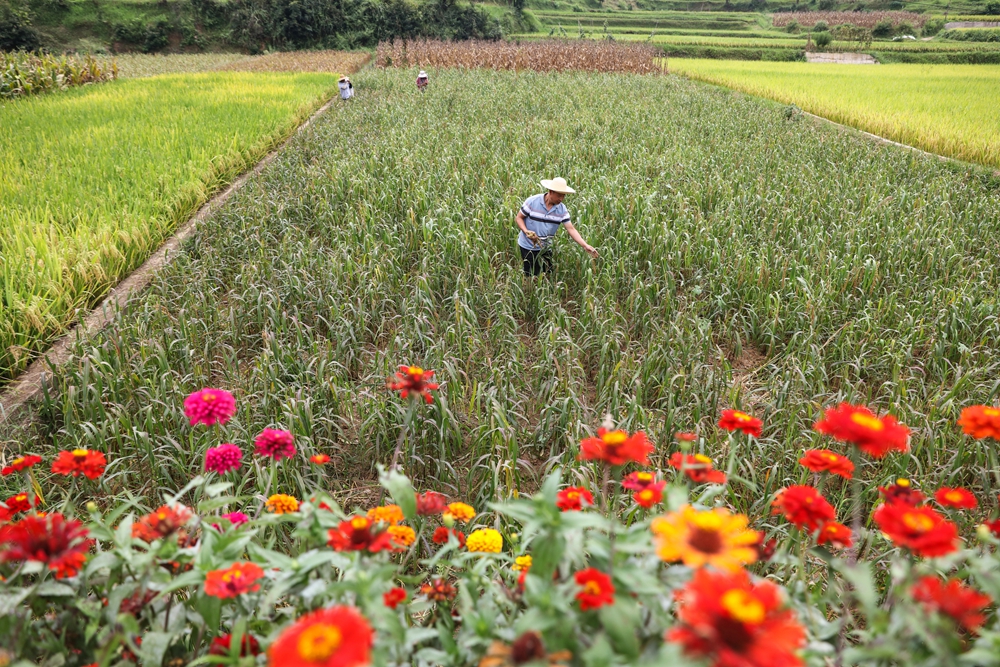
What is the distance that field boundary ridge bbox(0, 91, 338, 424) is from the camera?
2762 mm

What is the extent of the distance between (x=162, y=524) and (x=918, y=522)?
1357 millimetres

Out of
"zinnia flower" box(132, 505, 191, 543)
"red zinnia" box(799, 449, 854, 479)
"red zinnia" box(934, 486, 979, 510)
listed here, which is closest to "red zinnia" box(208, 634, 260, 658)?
"zinnia flower" box(132, 505, 191, 543)

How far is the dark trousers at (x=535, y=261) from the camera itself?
4125 millimetres

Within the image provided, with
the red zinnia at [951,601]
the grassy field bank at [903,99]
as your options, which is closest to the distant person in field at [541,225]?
the red zinnia at [951,601]

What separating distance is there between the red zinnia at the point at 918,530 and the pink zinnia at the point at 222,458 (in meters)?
1.42

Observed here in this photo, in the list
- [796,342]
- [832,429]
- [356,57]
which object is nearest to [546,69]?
[356,57]

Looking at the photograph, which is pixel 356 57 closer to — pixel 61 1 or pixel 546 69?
pixel 546 69

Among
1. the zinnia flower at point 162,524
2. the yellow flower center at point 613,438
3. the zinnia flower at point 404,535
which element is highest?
the yellow flower center at point 613,438

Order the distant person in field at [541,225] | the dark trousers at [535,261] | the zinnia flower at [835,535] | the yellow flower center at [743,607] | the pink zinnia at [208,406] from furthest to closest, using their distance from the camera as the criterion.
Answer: the dark trousers at [535,261], the distant person in field at [541,225], the pink zinnia at [208,406], the zinnia flower at [835,535], the yellow flower center at [743,607]

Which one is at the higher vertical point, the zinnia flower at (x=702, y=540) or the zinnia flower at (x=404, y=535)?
the zinnia flower at (x=702, y=540)

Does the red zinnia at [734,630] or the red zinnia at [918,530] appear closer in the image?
the red zinnia at [734,630]

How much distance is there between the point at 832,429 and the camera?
1112 millimetres

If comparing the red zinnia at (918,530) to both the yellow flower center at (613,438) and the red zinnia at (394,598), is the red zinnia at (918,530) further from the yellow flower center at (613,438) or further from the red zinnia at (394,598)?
the red zinnia at (394,598)

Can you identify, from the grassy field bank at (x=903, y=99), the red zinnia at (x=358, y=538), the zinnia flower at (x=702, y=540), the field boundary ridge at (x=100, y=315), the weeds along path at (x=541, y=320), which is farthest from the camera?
the grassy field bank at (x=903, y=99)
